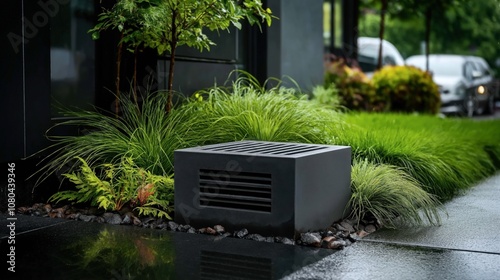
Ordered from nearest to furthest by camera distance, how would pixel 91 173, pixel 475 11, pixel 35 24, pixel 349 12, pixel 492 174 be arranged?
pixel 91 173, pixel 35 24, pixel 492 174, pixel 349 12, pixel 475 11

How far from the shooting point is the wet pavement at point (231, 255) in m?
4.42

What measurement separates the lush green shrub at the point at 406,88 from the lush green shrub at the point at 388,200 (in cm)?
931

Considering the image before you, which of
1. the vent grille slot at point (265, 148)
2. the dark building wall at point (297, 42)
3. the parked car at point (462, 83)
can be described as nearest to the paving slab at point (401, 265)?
the vent grille slot at point (265, 148)

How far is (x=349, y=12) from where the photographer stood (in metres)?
19.6

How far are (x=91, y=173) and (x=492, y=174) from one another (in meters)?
5.36

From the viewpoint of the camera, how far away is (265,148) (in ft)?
20.0

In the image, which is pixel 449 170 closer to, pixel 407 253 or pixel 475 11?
pixel 407 253

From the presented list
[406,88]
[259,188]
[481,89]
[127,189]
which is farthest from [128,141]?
→ [481,89]

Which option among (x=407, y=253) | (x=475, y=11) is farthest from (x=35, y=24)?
(x=475, y=11)

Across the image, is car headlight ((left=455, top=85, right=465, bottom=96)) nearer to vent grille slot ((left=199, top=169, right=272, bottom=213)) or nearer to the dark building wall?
the dark building wall

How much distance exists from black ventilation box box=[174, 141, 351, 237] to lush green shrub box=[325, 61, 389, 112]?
8851 mm

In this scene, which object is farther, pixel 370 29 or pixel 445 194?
pixel 370 29

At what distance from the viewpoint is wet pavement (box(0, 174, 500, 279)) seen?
4422 mm

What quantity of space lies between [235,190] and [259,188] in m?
0.21
